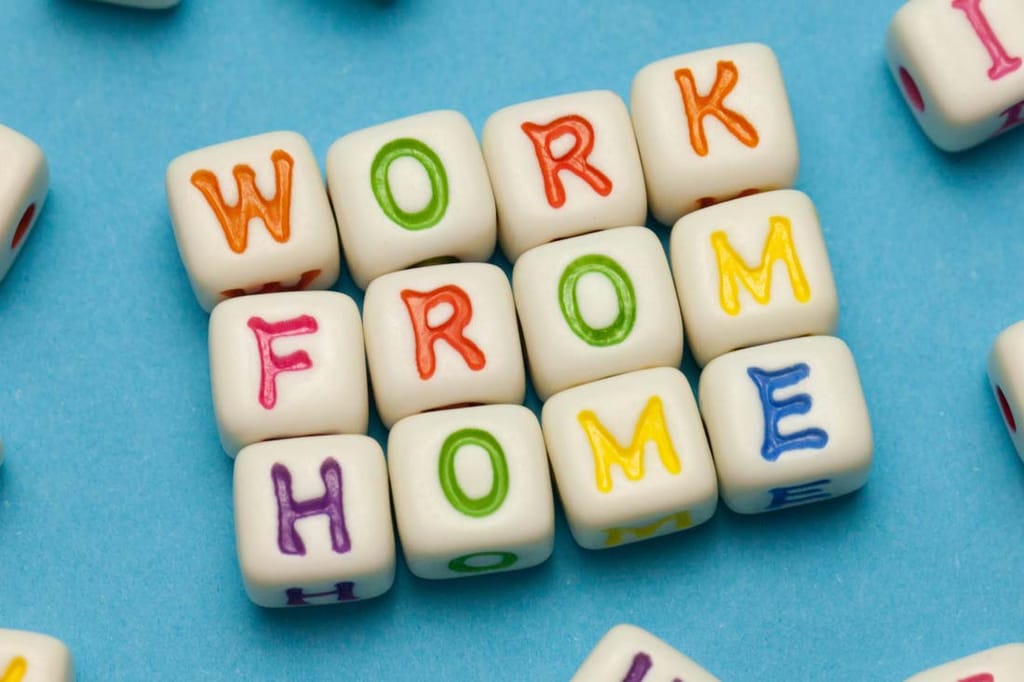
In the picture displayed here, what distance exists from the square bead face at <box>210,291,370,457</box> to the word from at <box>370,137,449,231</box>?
13 cm

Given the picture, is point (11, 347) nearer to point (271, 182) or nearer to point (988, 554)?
point (271, 182)

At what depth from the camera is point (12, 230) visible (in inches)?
67.6

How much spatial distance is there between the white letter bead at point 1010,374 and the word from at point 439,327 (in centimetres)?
58

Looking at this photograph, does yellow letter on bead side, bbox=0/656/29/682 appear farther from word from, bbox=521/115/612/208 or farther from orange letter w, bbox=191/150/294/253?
word from, bbox=521/115/612/208

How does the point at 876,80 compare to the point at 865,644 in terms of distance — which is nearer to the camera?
the point at 865,644

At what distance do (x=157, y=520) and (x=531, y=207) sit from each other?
55 cm

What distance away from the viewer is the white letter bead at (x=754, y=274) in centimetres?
167

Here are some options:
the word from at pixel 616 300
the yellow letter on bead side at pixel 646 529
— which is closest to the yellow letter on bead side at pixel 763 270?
the word from at pixel 616 300

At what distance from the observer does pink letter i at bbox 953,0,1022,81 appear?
1716 millimetres

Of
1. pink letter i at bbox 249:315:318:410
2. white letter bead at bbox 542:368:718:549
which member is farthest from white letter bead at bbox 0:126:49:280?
white letter bead at bbox 542:368:718:549

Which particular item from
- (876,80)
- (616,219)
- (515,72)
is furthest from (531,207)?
(876,80)

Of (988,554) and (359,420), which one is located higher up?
(359,420)

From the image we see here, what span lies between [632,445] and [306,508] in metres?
0.35

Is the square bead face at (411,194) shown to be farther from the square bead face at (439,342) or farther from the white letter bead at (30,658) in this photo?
the white letter bead at (30,658)
